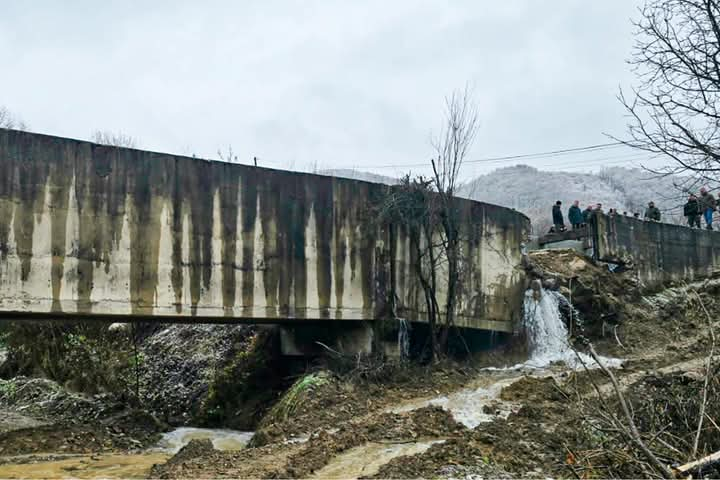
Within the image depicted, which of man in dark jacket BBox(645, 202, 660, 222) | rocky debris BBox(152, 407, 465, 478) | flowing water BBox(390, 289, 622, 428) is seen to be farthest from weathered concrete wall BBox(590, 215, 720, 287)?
rocky debris BBox(152, 407, 465, 478)

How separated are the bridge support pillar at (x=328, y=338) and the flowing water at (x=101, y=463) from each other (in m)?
2.42

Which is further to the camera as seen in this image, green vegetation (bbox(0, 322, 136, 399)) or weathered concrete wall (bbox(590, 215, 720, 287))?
weathered concrete wall (bbox(590, 215, 720, 287))

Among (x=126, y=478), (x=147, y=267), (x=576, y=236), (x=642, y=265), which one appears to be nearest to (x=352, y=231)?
(x=147, y=267)

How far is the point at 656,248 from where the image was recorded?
72.3 ft

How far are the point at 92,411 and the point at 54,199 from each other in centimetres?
573

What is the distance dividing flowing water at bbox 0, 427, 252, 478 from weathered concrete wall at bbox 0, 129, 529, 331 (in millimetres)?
2151

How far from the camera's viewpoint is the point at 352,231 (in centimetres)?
1449

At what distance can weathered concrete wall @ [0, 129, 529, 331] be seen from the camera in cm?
1095

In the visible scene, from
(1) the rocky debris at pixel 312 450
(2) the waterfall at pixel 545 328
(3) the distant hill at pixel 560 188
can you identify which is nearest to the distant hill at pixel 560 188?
(3) the distant hill at pixel 560 188

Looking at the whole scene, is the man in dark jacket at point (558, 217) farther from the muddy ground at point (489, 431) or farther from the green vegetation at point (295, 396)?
the green vegetation at point (295, 396)

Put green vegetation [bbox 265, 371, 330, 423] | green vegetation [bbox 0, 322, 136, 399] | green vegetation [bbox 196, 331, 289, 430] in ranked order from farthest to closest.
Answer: green vegetation [bbox 0, 322, 136, 399] → green vegetation [bbox 196, 331, 289, 430] → green vegetation [bbox 265, 371, 330, 423]

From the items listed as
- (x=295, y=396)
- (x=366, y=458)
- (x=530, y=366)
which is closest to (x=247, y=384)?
(x=295, y=396)

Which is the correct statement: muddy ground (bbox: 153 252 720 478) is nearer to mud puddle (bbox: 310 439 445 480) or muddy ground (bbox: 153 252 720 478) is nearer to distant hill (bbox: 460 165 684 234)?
mud puddle (bbox: 310 439 445 480)

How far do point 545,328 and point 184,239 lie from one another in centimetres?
889
